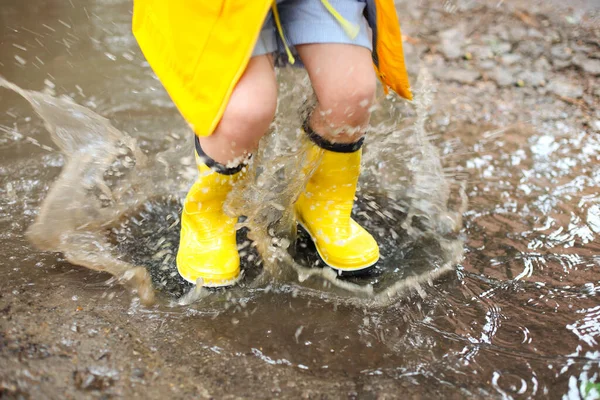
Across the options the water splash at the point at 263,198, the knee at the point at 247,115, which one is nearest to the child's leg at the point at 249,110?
the knee at the point at 247,115

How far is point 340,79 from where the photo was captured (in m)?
1.29

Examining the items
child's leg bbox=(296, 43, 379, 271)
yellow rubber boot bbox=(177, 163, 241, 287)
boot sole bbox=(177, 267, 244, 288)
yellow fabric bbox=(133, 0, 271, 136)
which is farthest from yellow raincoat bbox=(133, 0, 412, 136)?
boot sole bbox=(177, 267, 244, 288)

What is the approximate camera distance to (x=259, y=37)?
1.23 m

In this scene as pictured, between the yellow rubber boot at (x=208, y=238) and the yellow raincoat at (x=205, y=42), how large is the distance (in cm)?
25

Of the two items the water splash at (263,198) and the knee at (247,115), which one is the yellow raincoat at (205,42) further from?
Result: the water splash at (263,198)

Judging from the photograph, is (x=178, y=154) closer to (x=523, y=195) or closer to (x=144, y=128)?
(x=144, y=128)

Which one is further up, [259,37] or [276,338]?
[259,37]

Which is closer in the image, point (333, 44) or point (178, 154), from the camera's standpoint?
point (333, 44)

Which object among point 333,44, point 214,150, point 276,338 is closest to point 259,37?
point 333,44

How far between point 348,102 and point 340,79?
→ 0.20 ft

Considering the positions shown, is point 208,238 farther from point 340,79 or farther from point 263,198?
point 340,79

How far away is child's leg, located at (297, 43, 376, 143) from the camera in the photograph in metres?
1.28

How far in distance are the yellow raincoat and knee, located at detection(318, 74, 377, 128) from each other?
0.12m

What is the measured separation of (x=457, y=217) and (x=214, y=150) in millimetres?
921
